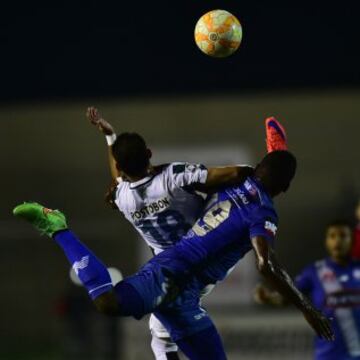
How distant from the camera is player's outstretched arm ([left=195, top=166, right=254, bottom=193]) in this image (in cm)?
626

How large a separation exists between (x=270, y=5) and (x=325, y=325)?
39.4 ft

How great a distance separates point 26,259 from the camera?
17.0m

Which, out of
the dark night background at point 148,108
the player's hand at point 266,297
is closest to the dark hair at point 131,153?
the player's hand at point 266,297

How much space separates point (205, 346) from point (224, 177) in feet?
3.80

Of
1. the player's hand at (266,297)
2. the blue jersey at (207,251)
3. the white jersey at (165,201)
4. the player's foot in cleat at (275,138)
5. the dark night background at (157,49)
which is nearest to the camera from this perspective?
the blue jersey at (207,251)

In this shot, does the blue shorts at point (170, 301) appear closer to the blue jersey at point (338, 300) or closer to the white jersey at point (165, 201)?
the white jersey at point (165, 201)

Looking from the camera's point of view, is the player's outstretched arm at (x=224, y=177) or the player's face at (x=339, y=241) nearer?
the player's outstretched arm at (x=224, y=177)

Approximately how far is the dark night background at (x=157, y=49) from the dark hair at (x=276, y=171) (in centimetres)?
1081

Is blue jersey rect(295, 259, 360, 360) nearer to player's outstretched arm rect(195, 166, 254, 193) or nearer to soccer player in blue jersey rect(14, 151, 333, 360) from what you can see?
soccer player in blue jersey rect(14, 151, 333, 360)

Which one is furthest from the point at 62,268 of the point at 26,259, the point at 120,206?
the point at 120,206

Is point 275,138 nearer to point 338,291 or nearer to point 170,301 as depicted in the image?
point 170,301

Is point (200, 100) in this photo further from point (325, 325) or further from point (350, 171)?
point (325, 325)

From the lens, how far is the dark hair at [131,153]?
20.7 ft

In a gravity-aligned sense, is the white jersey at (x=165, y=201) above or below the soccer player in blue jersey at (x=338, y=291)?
above
